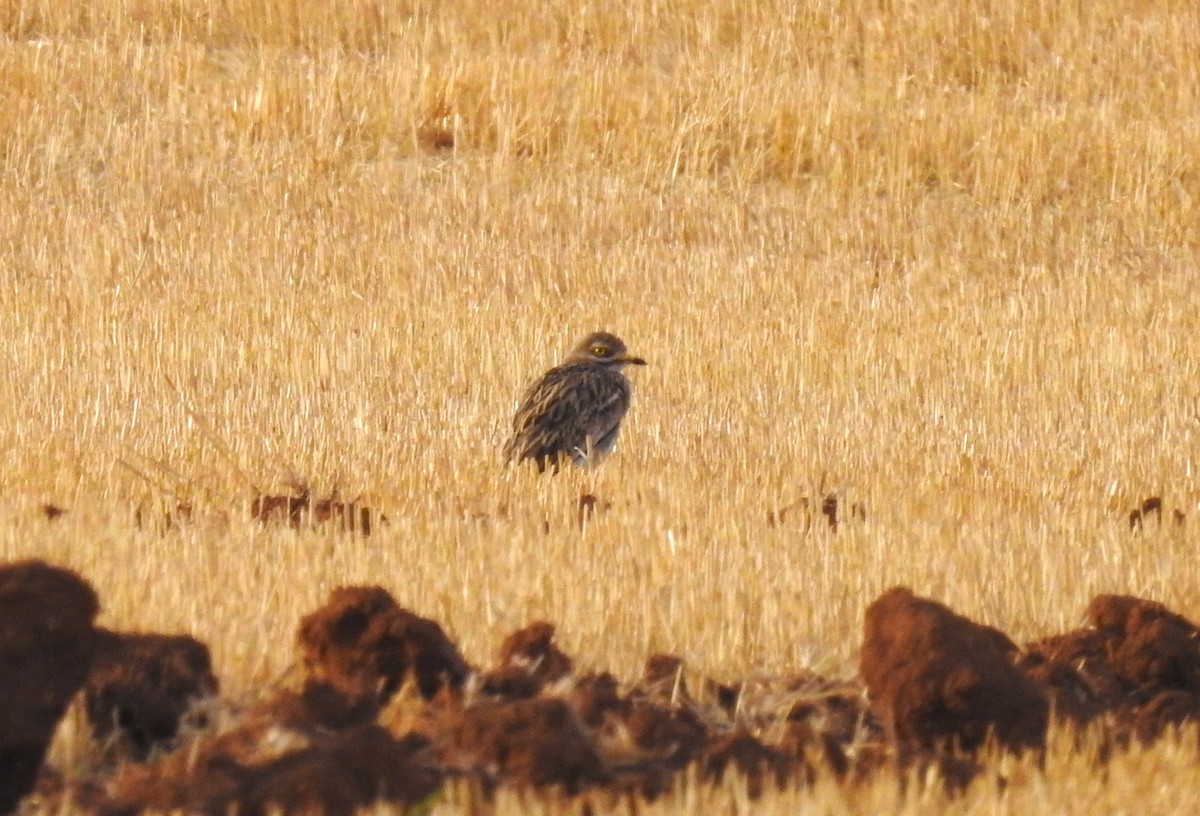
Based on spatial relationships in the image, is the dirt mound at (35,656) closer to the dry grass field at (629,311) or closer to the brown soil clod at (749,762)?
the dry grass field at (629,311)

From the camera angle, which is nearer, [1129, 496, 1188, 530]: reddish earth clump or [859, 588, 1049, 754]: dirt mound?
[859, 588, 1049, 754]: dirt mound

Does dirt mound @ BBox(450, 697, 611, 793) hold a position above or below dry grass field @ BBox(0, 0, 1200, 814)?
below

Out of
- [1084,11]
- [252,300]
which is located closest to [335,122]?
[252,300]

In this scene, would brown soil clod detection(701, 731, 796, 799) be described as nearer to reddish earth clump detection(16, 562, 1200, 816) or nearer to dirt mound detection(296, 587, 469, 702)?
reddish earth clump detection(16, 562, 1200, 816)

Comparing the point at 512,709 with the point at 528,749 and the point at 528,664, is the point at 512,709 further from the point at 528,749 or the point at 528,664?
the point at 528,664

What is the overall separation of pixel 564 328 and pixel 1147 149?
8194mm

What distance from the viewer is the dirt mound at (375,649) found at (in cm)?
586

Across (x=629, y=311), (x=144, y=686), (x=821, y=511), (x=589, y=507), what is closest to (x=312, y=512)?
(x=589, y=507)

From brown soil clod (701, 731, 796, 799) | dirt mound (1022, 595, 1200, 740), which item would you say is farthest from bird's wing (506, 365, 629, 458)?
brown soil clod (701, 731, 796, 799)

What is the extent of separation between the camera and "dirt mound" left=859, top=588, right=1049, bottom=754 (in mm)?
5609

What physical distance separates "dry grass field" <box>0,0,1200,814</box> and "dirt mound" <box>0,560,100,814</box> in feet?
2.53

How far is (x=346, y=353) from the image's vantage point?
12992mm

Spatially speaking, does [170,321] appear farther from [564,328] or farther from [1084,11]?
[1084,11]

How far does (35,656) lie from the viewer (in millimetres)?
5141
